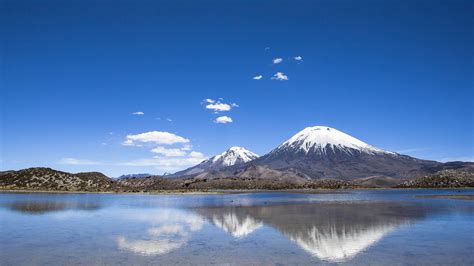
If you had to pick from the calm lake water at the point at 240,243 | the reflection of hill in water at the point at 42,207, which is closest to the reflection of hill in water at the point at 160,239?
the calm lake water at the point at 240,243

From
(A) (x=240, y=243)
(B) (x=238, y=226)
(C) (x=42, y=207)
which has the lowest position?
(A) (x=240, y=243)

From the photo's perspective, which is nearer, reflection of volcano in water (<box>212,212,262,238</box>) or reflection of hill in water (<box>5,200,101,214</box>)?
reflection of volcano in water (<box>212,212,262,238</box>)

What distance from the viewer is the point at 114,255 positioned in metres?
26.0

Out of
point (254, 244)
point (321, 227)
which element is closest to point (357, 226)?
point (321, 227)

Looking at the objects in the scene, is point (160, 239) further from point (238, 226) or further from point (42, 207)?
point (42, 207)

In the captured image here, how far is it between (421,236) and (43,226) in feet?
126

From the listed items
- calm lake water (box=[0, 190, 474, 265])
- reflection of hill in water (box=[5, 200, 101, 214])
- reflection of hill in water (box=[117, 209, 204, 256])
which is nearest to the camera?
calm lake water (box=[0, 190, 474, 265])

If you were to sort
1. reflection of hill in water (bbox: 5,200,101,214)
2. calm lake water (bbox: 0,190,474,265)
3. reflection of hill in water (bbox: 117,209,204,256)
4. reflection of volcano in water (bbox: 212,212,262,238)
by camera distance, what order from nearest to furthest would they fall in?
calm lake water (bbox: 0,190,474,265) < reflection of hill in water (bbox: 117,209,204,256) < reflection of volcano in water (bbox: 212,212,262,238) < reflection of hill in water (bbox: 5,200,101,214)

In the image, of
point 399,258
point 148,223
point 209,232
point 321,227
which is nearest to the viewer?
point 399,258

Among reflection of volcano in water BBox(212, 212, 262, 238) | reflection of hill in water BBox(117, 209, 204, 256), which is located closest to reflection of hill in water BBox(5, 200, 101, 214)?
reflection of hill in water BBox(117, 209, 204, 256)

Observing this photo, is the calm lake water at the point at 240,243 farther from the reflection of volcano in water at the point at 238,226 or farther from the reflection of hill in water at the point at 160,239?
the reflection of volcano in water at the point at 238,226

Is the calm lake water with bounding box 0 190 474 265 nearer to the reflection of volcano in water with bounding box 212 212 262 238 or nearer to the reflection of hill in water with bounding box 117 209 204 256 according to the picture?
the reflection of hill in water with bounding box 117 209 204 256

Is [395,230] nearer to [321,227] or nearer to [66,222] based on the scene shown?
[321,227]

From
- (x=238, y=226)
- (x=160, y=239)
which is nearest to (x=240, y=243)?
(x=160, y=239)
